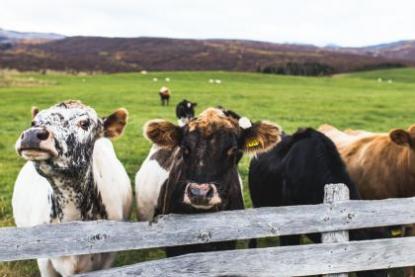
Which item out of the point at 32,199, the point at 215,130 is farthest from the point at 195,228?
the point at 32,199

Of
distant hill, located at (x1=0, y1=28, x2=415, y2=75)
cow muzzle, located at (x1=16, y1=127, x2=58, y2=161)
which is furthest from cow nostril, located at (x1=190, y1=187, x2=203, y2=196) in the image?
distant hill, located at (x1=0, y1=28, x2=415, y2=75)

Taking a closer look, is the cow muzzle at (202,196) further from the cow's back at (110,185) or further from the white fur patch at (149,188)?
the white fur patch at (149,188)

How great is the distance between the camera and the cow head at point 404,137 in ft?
21.8

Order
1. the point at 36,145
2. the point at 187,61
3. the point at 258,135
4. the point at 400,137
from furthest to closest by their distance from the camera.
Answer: the point at 187,61
the point at 400,137
the point at 258,135
the point at 36,145

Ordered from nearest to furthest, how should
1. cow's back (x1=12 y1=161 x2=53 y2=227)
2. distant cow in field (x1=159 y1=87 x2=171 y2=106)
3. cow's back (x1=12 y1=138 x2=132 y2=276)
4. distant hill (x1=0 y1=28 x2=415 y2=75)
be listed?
cow's back (x1=12 y1=138 x2=132 y2=276)
cow's back (x1=12 y1=161 x2=53 y2=227)
distant cow in field (x1=159 y1=87 x2=171 y2=106)
distant hill (x1=0 y1=28 x2=415 y2=75)

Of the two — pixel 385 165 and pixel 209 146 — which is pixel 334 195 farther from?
pixel 385 165

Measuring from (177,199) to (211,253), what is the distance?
689 millimetres

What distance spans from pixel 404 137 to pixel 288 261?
9.60ft

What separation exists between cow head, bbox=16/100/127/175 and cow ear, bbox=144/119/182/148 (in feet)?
1.47

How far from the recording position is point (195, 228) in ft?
14.2

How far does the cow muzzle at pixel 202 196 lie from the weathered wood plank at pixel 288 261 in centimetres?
58

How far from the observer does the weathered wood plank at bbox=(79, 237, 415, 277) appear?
4.38 meters

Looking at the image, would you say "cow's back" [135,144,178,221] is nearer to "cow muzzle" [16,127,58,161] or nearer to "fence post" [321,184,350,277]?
"fence post" [321,184,350,277]

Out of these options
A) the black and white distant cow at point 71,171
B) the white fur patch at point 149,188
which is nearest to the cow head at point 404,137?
the white fur patch at point 149,188
